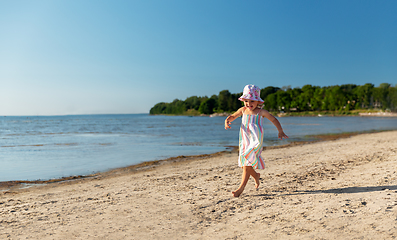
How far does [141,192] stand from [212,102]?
162440mm

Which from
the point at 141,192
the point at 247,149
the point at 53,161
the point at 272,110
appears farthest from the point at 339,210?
the point at 272,110

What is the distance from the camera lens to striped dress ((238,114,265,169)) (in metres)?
4.35

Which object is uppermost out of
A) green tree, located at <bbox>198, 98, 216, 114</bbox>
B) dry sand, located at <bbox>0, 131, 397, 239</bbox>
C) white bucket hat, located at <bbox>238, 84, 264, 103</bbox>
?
green tree, located at <bbox>198, 98, 216, 114</bbox>

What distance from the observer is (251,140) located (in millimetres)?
4414

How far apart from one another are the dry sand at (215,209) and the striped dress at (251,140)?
637 mm

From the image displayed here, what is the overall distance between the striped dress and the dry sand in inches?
25.1

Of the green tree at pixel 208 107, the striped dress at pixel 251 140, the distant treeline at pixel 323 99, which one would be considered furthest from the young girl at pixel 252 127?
the green tree at pixel 208 107

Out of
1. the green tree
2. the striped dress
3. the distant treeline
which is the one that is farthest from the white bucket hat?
the green tree

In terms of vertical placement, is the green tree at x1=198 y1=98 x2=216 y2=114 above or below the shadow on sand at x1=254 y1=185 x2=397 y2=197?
above

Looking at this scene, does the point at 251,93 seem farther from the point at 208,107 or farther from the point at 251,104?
the point at 208,107

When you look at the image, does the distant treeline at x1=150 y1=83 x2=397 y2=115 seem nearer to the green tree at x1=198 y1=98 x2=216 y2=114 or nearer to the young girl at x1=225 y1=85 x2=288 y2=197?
the green tree at x1=198 y1=98 x2=216 y2=114

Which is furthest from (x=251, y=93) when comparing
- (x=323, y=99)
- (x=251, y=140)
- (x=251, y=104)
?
(x=323, y=99)

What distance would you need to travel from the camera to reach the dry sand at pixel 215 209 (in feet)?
10.5

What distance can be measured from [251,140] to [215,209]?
1234 mm
